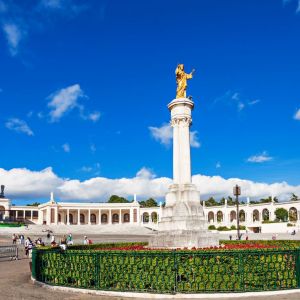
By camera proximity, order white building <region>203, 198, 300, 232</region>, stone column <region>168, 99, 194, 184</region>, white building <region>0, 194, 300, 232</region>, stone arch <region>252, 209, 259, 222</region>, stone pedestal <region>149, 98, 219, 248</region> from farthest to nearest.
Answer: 1. stone arch <region>252, 209, 259, 222</region>
2. white building <region>0, 194, 300, 232</region>
3. white building <region>203, 198, 300, 232</region>
4. stone column <region>168, 99, 194, 184</region>
5. stone pedestal <region>149, 98, 219, 248</region>

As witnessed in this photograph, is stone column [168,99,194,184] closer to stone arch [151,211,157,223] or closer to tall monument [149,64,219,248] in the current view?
tall monument [149,64,219,248]

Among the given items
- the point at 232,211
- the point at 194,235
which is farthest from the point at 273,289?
the point at 232,211

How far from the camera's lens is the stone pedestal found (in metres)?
24.4

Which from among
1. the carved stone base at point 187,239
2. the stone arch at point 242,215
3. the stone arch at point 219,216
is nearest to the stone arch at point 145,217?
the stone arch at point 219,216

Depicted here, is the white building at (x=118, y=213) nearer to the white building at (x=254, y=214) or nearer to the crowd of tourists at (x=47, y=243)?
the white building at (x=254, y=214)

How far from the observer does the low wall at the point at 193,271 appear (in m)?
12.1

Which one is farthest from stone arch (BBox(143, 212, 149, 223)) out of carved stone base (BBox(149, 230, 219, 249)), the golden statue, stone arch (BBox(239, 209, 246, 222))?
carved stone base (BBox(149, 230, 219, 249))

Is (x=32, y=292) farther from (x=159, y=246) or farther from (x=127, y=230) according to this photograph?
(x=127, y=230)

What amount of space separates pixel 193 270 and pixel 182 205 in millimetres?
13578

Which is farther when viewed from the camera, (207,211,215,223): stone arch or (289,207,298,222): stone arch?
(207,211,215,223): stone arch

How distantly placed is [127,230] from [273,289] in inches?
2832

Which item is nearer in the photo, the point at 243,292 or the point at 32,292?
the point at 243,292

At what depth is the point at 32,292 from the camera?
13.3m

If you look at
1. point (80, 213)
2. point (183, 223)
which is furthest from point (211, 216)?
point (183, 223)
